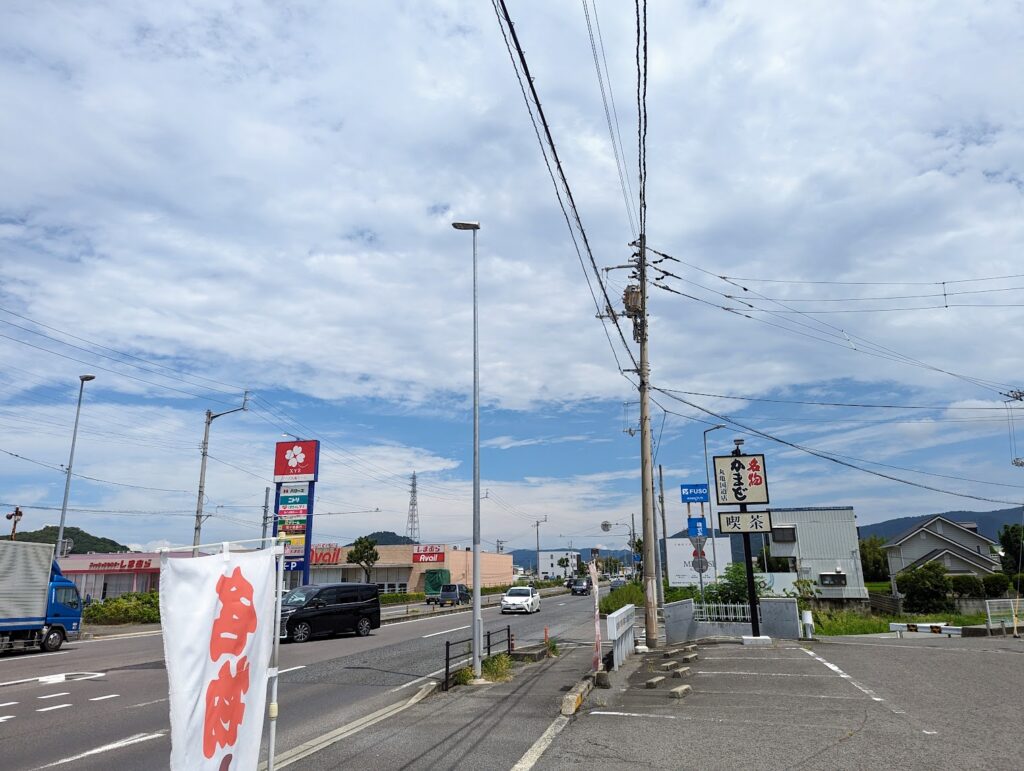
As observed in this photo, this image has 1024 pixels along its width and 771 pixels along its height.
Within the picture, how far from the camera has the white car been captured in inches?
1532

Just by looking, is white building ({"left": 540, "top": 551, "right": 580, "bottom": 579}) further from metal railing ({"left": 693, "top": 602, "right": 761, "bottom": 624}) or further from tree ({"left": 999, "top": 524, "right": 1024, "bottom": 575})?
metal railing ({"left": 693, "top": 602, "right": 761, "bottom": 624})

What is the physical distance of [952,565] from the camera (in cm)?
5044

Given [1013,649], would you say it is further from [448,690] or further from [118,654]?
[118,654]

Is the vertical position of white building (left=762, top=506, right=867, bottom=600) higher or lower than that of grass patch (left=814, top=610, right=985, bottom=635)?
higher

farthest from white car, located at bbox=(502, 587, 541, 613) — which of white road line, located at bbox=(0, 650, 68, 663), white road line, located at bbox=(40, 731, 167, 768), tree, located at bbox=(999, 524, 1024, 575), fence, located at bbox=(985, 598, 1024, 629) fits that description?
tree, located at bbox=(999, 524, 1024, 575)

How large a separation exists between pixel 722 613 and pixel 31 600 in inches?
851

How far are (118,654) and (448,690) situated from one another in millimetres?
13007


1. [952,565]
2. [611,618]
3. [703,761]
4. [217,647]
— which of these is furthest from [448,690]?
[952,565]

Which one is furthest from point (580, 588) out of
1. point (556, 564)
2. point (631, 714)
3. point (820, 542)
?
point (556, 564)

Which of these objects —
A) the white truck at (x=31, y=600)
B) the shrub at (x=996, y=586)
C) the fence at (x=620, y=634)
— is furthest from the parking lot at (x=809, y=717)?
the shrub at (x=996, y=586)

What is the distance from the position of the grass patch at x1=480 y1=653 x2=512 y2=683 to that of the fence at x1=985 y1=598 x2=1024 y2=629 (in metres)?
18.1

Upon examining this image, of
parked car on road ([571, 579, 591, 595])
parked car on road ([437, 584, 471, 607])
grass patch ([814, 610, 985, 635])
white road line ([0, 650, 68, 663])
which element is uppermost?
white road line ([0, 650, 68, 663])

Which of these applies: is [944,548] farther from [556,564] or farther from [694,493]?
[556,564]

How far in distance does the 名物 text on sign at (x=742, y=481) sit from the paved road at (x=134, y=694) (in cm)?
882
